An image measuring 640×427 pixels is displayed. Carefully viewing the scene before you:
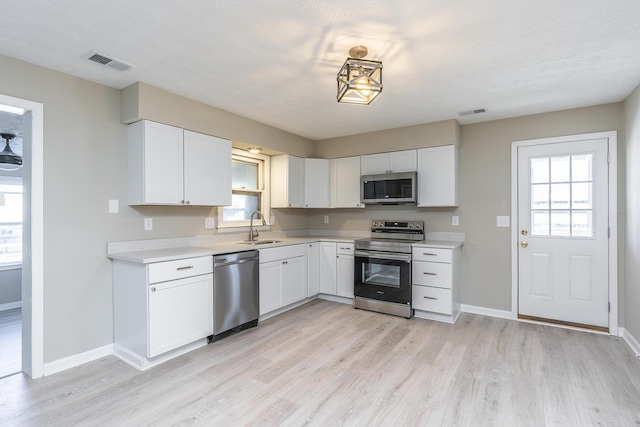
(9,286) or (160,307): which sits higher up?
(160,307)

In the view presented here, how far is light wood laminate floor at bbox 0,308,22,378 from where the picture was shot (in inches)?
98.9

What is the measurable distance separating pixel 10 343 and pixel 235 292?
213 cm

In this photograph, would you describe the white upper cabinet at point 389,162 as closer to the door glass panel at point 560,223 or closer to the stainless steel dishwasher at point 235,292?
the door glass panel at point 560,223

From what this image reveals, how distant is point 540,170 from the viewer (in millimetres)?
3529

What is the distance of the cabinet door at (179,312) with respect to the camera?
2486 millimetres

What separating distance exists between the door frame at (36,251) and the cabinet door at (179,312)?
2.62ft

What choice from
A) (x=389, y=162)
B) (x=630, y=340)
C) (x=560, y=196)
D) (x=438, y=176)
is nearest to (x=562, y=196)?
(x=560, y=196)

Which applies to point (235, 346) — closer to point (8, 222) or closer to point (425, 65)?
point (425, 65)

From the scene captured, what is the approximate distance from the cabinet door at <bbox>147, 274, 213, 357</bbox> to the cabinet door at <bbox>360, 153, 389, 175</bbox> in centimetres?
251

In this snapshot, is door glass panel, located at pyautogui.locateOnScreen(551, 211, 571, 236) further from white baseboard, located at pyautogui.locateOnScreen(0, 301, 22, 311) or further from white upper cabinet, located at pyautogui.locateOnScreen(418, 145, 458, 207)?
white baseboard, located at pyautogui.locateOnScreen(0, 301, 22, 311)

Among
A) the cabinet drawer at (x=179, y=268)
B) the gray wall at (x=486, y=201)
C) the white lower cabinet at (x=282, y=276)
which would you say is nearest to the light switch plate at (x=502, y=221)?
the gray wall at (x=486, y=201)

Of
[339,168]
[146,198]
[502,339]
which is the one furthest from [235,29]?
[502,339]

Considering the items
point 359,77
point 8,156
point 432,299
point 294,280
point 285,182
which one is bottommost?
point 432,299

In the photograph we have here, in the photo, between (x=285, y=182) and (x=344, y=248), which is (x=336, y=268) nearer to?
(x=344, y=248)
